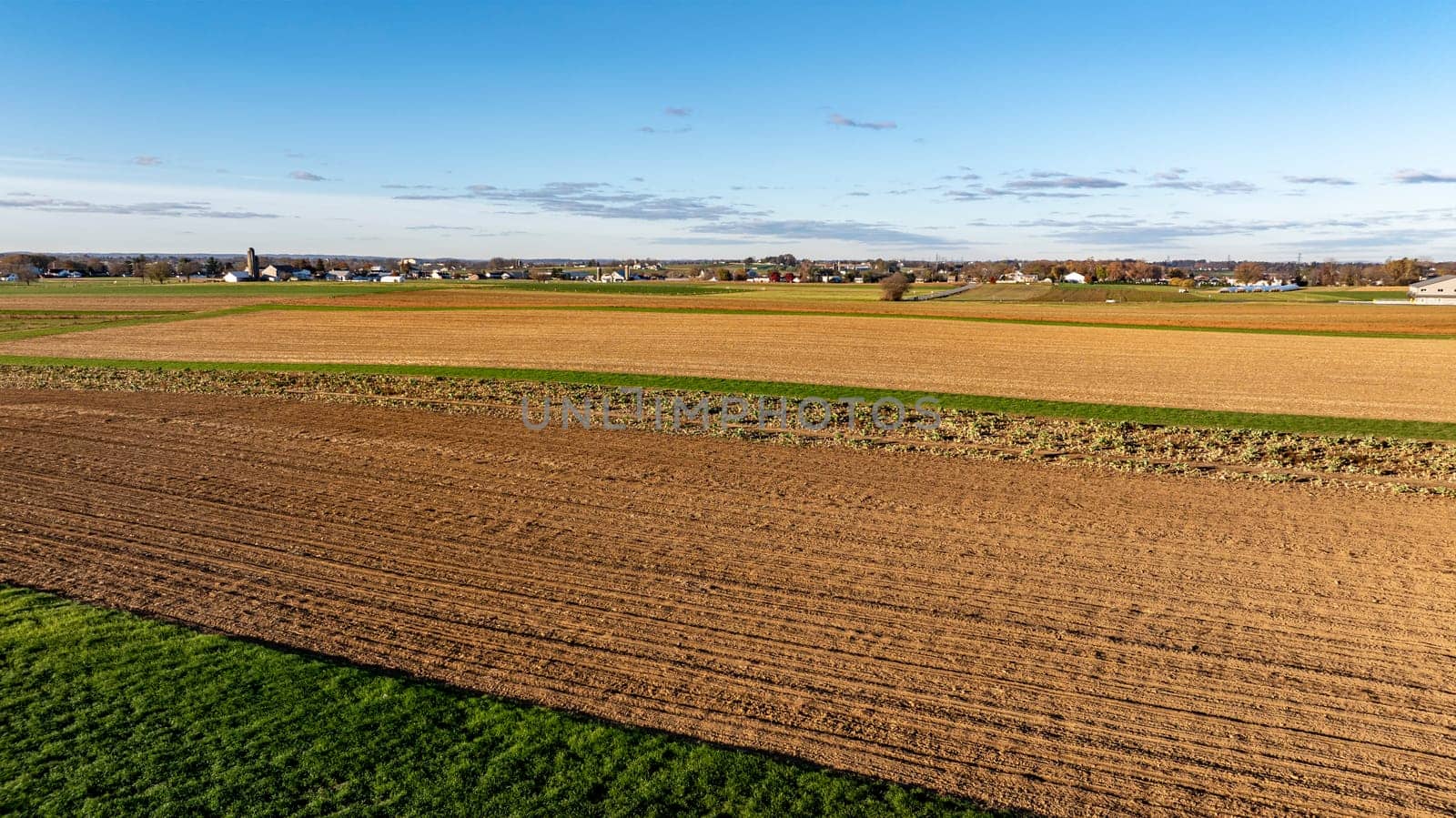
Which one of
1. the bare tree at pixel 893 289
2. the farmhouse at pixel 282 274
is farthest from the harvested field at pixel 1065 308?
the farmhouse at pixel 282 274

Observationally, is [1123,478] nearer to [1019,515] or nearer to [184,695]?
[1019,515]

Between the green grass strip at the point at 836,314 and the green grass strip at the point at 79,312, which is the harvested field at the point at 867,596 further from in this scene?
the green grass strip at the point at 79,312

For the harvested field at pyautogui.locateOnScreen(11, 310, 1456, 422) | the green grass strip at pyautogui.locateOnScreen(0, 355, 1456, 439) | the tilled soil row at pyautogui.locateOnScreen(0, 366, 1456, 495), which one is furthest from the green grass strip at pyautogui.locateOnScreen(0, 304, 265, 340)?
the tilled soil row at pyautogui.locateOnScreen(0, 366, 1456, 495)

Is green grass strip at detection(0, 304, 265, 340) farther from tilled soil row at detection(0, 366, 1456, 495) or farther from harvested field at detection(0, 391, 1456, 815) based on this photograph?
harvested field at detection(0, 391, 1456, 815)

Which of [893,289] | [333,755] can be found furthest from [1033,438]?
[893,289]

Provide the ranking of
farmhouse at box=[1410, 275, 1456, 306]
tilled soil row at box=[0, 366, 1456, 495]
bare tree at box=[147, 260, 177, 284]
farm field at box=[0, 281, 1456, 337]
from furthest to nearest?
bare tree at box=[147, 260, 177, 284] < farmhouse at box=[1410, 275, 1456, 306] < farm field at box=[0, 281, 1456, 337] < tilled soil row at box=[0, 366, 1456, 495]

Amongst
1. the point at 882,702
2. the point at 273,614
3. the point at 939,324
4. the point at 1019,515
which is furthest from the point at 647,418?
the point at 939,324
